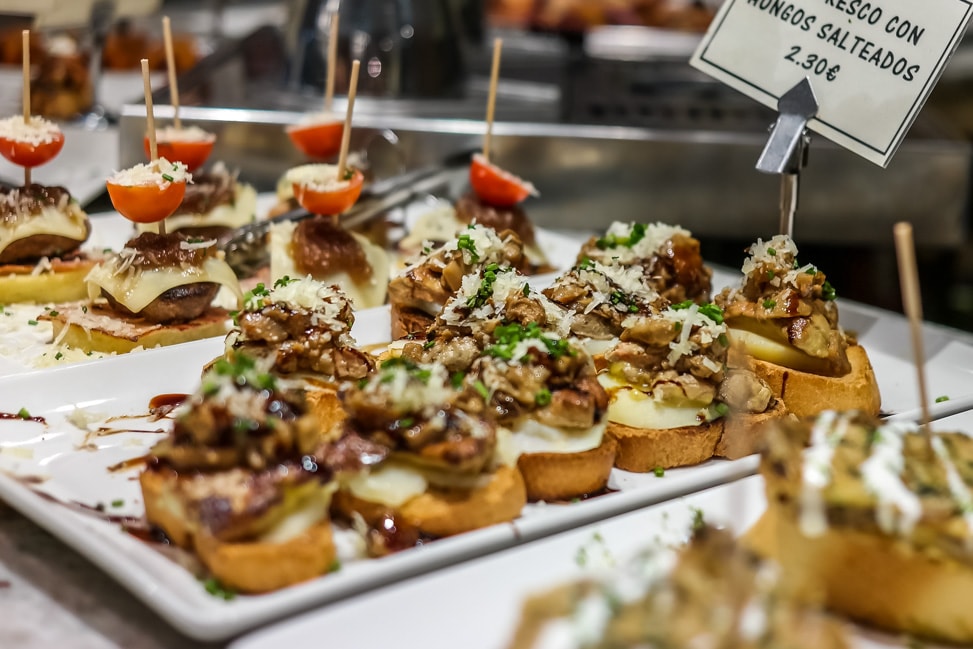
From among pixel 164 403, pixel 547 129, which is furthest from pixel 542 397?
pixel 547 129

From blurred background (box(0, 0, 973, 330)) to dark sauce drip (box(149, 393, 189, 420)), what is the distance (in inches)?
86.8

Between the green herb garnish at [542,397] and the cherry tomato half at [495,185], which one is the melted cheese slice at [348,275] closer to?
the cherry tomato half at [495,185]

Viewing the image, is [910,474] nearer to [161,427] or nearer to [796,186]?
[796,186]

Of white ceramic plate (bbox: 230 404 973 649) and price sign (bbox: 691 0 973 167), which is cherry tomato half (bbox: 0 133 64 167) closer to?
price sign (bbox: 691 0 973 167)

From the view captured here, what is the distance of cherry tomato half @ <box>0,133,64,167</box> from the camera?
12.8ft

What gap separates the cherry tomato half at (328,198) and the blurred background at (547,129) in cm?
105

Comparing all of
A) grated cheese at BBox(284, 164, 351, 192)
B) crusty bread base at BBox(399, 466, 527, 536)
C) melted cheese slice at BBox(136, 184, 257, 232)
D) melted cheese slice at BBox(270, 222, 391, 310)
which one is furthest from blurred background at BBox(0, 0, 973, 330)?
crusty bread base at BBox(399, 466, 527, 536)

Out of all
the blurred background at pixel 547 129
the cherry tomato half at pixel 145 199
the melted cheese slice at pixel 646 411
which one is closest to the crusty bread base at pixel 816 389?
the melted cheese slice at pixel 646 411

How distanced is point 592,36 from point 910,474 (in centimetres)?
784

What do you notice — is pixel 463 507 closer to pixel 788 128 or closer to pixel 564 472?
pixel 564 472

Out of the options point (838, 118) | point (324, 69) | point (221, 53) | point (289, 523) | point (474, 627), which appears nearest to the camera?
point (474, 627)

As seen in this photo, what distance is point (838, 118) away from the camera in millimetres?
3361

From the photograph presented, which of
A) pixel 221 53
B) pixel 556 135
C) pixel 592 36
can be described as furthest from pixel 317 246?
pixel 592 36

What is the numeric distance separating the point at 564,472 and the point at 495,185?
2010 millimetres
